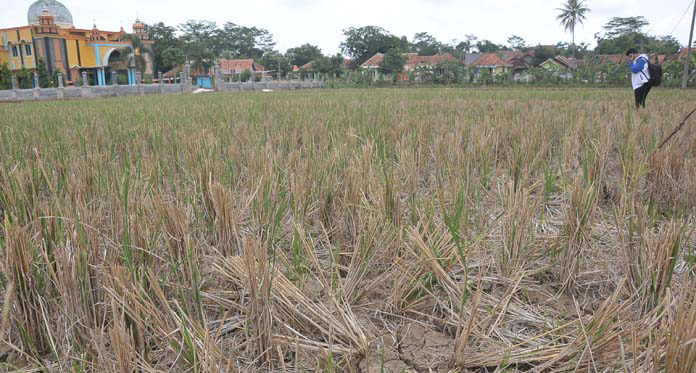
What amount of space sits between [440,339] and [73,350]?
788mm

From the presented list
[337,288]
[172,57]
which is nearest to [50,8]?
[172,57]

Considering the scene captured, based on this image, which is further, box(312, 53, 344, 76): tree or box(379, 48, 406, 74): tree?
box(312, 53, 344, 76): tree

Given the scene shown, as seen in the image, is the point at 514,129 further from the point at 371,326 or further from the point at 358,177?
the point at 371,326

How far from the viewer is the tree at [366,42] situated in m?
49.4

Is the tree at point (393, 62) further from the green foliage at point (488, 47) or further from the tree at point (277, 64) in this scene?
the green foliage at point (488, 47)

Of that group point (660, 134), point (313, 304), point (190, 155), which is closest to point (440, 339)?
A: point (313, 304)

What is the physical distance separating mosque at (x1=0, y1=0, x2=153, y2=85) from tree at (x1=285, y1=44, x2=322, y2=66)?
19.3 meters

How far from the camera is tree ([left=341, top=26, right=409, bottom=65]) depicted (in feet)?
162

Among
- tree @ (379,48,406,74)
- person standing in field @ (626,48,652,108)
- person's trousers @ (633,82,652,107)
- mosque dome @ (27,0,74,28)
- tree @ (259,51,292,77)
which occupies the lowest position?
person's trousers @ (633,82,652,107)

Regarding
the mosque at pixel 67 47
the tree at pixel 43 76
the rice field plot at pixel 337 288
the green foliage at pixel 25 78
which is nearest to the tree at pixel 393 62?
the mosque at pixel 67 47

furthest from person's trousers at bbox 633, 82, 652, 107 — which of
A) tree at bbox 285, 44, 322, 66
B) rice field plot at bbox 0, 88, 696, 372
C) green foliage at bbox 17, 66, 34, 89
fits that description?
tree at bbox 285, 44, 322, 66

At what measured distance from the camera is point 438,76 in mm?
27516

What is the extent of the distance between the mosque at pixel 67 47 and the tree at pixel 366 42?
76.6 feet

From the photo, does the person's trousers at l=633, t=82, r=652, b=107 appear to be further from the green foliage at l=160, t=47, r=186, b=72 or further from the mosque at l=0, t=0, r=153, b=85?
the green foliage at l=160, t=47, r=186, b=72
